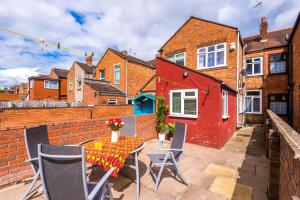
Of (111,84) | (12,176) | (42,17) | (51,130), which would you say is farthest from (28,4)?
(111,84)

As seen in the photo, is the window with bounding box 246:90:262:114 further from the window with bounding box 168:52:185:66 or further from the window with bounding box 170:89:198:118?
the window with bounding box 170:89:198:118

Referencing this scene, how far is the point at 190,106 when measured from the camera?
673 cm

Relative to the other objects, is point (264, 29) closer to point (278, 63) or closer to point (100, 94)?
point (278, 63)

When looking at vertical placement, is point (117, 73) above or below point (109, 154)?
above

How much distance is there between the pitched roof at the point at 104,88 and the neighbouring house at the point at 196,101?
30.0 feet

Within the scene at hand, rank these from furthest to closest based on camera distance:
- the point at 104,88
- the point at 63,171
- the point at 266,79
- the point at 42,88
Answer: the point at 42,88 → the point at 104,88 → the point at 266,79 → the point at 63,171

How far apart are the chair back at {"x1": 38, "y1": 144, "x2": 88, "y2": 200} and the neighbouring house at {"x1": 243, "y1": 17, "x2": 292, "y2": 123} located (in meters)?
14.2

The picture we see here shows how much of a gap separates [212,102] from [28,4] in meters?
9.18

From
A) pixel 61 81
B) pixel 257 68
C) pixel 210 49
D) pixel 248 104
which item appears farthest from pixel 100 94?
pixel 61 81

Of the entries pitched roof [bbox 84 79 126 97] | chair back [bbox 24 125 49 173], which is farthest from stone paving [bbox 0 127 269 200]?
pitched roof [bbox 84 79 126 97]

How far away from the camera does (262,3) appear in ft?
18.2

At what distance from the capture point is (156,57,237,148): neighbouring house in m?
5.96

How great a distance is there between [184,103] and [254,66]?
32.9ft

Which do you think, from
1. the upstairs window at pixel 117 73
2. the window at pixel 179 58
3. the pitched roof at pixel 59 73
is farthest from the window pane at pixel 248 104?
the pitched roof at pixel 59 73
